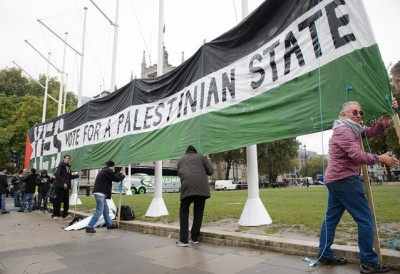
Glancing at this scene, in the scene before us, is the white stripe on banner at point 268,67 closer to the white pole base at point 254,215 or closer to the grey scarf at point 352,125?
the grey scarf at point 352,125

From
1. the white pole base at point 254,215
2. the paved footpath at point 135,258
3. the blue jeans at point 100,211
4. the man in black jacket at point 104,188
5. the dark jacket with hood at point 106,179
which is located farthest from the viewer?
the dark jacket with hood at point 106,179

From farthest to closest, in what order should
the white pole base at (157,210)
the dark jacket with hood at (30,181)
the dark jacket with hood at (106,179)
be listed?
the dark jacket with hood at (30,181), the white pole base at (157,210), the dark jacket with hood at (106,179)

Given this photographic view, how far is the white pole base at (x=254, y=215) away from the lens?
6.62 m

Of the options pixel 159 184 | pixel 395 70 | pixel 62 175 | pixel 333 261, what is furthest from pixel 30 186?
pixel 395 70

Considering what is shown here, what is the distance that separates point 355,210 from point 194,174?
3095 mm

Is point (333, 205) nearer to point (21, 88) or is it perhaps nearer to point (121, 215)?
point (121, 215)

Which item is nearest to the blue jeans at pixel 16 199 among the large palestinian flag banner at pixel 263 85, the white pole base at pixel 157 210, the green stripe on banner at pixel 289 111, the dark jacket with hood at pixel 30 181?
the dark jacket with hood at pixel 30 181

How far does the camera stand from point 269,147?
53.7m

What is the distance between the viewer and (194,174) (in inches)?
236

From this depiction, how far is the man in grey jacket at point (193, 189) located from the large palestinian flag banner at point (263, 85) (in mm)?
522

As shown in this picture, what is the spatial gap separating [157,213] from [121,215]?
109 cm

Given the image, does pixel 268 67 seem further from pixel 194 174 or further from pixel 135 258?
pixel 135 258

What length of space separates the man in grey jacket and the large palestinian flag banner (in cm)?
52

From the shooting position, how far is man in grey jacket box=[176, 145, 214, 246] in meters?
5.89
